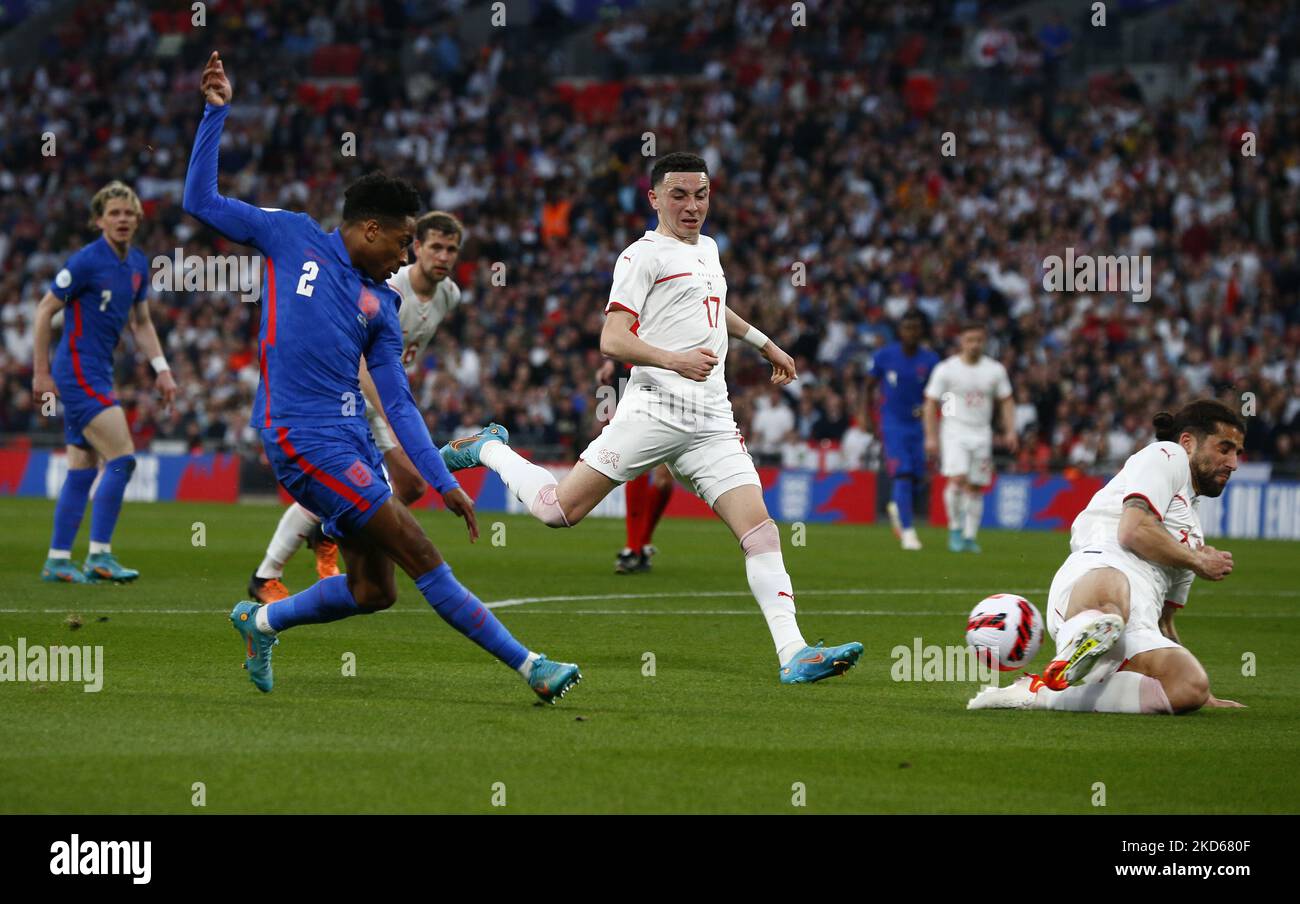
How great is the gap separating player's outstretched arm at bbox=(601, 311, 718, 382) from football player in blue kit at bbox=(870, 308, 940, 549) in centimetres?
1170

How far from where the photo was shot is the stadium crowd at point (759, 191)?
26406 mm

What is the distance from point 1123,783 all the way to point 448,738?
2394 mm

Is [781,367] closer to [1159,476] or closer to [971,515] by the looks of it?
[1159,476]

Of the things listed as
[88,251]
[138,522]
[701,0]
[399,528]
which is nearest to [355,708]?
[399,528]

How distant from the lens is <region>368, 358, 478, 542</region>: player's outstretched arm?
7.11 m

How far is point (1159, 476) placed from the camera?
25.4 feet

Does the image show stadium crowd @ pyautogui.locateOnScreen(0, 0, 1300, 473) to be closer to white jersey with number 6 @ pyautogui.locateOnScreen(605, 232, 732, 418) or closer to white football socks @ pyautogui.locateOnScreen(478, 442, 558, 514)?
white football socks @ pyautogui.locateOnScreen(478, 442, 558, 514)

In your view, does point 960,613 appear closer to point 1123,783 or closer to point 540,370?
point 1123,783

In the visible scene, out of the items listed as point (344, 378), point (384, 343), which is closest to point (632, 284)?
point (384, 343)

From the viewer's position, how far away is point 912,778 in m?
5.98

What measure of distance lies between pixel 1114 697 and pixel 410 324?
5.94 meters

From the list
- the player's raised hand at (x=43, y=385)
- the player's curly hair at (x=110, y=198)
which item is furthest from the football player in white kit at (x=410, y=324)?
the player's raised hand at (x=43, y=385)

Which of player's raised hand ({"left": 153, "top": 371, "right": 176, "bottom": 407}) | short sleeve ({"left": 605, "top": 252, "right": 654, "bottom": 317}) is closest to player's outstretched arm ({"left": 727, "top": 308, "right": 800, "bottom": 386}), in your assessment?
short sleeve ({"left": 605, "top": 252, "right": 654, "bottom": 317})

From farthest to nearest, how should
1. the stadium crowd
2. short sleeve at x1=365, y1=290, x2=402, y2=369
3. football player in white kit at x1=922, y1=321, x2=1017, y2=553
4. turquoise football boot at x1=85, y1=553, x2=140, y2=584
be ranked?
the stadium crowd, football player in white kit at x1=922, y1=321, x2=1017, y2=553, turquoise football boot at x1=85, y1=553, x2=140, y2=584, short sleeve at x1=365, y1=290, x2=402, y2=369
